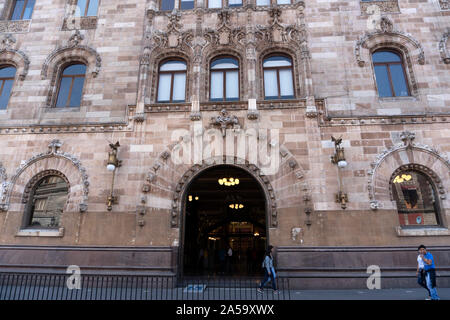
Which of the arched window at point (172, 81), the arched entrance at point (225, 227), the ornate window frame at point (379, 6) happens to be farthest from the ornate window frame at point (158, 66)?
the ornate window frame at point (379, 6)

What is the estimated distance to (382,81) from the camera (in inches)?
571

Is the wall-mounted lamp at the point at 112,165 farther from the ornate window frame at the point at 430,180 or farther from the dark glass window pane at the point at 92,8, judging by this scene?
the ornate window frame at the point at 430,180

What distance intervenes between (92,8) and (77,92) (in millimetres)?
5525

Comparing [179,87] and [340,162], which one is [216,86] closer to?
[179,87]

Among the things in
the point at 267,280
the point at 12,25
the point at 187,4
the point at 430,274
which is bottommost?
the point at 267,280

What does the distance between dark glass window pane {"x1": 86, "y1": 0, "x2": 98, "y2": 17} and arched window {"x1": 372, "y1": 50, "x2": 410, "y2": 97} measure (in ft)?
51.9

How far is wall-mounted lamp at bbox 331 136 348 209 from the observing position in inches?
479

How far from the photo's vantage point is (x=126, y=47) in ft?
51.6

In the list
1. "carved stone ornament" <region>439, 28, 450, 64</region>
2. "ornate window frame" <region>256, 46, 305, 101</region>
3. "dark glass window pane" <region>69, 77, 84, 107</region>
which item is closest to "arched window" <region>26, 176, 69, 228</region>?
"dark glass window pane" <region>69, 77, 84, 107</region>

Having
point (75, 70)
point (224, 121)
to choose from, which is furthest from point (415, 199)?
point (75, 70)

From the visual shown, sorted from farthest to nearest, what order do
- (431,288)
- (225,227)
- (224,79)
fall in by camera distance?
1. (225,227)
2. (224,79)
3. (431,288)

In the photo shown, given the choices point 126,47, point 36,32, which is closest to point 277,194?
point 126,47

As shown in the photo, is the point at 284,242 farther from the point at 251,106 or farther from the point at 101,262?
the point at 101,262

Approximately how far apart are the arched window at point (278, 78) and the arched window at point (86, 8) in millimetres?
10616
